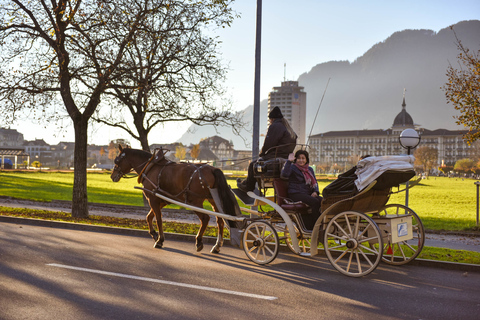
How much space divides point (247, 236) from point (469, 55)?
35.9 ft

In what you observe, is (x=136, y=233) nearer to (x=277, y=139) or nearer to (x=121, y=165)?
(x=121, y=165)

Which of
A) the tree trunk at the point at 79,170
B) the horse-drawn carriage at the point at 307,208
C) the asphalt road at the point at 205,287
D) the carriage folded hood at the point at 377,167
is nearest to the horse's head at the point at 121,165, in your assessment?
the horse-drawn carriage at the point at 307,208

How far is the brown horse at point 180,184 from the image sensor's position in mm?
10109

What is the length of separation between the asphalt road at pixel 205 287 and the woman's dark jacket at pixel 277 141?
2068mm

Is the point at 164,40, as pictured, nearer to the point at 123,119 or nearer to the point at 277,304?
the point at 123,119

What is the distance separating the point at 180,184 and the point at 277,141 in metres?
2.48

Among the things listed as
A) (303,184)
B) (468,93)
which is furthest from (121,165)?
(468,93)

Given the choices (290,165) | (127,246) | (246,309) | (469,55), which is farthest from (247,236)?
(469,55)

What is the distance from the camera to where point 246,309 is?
597cm

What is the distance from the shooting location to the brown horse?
10.1 metres

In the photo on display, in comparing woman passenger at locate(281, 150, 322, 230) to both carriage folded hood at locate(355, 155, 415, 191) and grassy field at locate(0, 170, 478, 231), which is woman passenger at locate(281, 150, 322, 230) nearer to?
carriage folded hood at locate(355, 155, 415, 191)

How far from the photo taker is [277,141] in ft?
30.8

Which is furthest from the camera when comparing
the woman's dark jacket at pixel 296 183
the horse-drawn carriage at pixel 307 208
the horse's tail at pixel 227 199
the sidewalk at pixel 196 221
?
the sidewalk at pixel 196 221

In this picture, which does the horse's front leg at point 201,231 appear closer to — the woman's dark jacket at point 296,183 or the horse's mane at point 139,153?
the horse's mane at point 139,153
